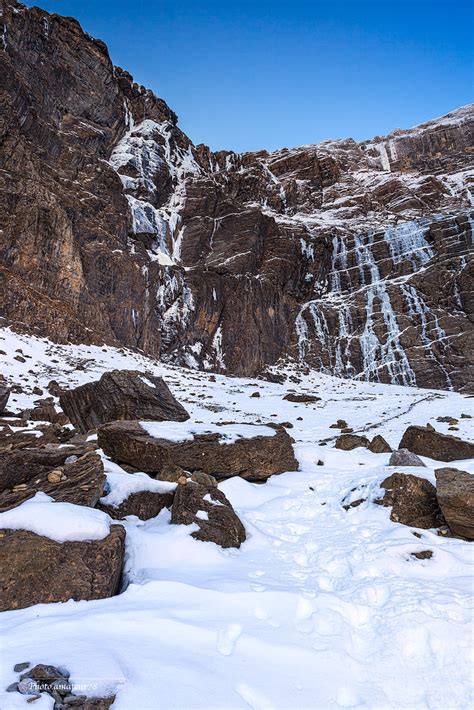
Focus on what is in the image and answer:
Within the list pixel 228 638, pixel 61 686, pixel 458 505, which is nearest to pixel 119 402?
pixel 458 505

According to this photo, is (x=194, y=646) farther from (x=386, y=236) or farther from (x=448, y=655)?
(x=386, y=236)

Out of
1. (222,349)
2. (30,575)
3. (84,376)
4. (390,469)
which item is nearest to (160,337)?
(222,349)

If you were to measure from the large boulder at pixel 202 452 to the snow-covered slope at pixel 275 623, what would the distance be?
1.53 meters

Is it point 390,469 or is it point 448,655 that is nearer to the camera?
point 448,655

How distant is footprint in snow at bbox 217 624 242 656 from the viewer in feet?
9.40

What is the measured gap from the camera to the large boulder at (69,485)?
4.59 m

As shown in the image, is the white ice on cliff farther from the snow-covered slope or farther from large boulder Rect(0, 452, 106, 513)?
large boulder Rect(0, 452, 106, 513)

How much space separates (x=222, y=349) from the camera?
50.6 metres

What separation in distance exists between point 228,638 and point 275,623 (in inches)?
19.7

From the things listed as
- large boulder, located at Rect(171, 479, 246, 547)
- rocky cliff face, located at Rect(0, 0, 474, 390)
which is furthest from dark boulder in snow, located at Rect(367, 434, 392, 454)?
rocky cliff face, located at Rect(0, 0, 474, 390)

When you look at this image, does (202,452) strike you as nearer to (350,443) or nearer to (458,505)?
(458,505)

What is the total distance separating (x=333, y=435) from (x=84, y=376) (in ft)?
50.8

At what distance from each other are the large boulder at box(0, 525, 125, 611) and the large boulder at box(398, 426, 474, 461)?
8958mm

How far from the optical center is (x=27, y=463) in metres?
5.18
